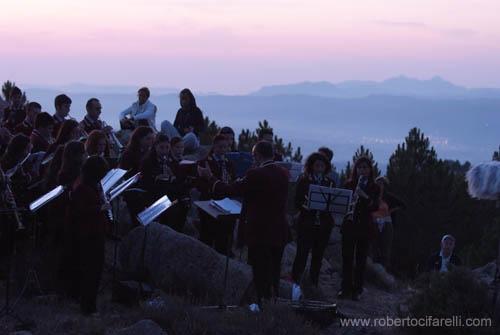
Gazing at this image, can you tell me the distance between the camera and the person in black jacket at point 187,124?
15.1 metres

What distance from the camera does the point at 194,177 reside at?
10758 millimetres

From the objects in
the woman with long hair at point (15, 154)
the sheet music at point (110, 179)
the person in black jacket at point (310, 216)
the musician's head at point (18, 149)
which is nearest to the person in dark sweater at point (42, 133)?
the woman with long hair at point (15, 154)

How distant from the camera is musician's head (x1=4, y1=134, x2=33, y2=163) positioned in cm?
915

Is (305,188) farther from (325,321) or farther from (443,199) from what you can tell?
(443,199)

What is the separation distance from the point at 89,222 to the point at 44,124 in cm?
259

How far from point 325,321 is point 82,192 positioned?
9.18 ft

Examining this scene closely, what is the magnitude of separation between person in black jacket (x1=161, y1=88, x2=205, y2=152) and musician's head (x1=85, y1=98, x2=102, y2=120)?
2599mm

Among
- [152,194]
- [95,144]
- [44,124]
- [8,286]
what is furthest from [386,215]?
[8,286]

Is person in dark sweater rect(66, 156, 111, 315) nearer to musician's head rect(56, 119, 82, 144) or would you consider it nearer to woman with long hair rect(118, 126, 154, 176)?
musician's head rect(56, 119, 82, 144)

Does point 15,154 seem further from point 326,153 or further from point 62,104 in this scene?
point 326,153

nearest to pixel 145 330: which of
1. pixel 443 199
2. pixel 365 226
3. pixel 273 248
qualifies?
pixel 273 248

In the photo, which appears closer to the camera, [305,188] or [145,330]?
[145,330]

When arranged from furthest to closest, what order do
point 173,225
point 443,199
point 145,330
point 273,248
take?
point 443,199 → point 173,225 → point 273,248 → point 145,330

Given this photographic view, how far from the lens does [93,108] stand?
40.5 ft
